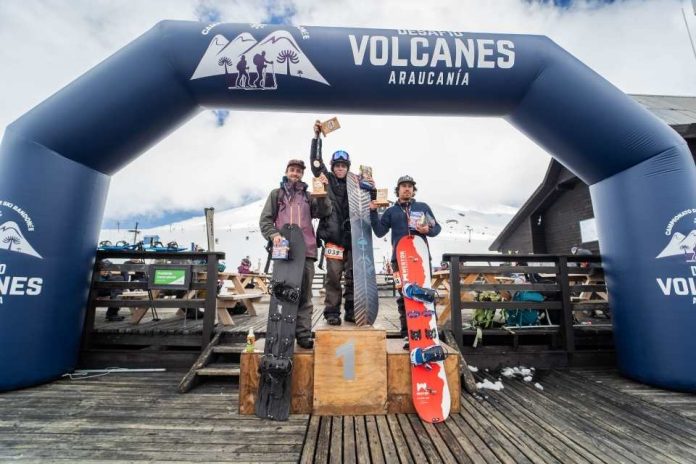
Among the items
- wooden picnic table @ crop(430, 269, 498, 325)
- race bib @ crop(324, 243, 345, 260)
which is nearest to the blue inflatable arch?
wooden picnic table @ crop(430, 269, 498, 325)

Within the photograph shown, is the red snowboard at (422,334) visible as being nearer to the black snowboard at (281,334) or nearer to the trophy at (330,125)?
the black snowboard at (281,334)

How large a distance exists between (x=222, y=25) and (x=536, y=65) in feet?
13.8

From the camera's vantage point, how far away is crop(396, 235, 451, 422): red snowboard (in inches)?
119

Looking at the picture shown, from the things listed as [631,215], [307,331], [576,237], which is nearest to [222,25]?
[307,331]

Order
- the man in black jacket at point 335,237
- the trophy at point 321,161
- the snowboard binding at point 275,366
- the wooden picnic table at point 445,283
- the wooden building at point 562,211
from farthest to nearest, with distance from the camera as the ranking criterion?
the wooden building at point 562,211
the wooden picnic table at point 445,283
the man in black jacket at point 335,237
the trophy at point 321,161
the snowboard binding at point 275,366

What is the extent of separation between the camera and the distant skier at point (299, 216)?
11.6ft

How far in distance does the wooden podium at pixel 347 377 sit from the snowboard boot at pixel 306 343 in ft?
0.55

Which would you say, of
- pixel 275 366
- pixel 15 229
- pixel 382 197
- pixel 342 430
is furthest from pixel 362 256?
pixel 15 229

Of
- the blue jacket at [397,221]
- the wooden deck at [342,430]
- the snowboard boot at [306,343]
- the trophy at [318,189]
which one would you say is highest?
the trophy at [318,189]

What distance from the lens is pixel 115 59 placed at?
390 centimetres

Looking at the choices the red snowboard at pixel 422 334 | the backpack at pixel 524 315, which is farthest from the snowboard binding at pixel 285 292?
the backpack at pixel 524 315

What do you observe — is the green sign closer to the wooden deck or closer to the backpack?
the wooden deck

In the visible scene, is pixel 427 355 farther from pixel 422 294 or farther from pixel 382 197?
pixel 382 197

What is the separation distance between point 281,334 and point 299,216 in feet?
4.37
